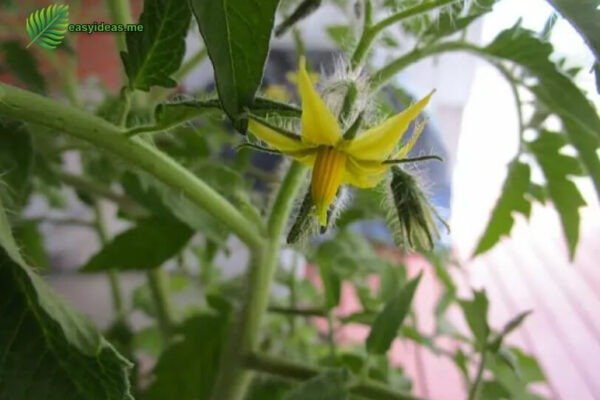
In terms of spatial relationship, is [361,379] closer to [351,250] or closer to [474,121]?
[351,250]

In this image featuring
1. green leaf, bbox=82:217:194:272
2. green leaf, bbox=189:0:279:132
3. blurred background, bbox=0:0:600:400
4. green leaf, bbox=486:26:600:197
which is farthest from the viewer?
blurred background, bbox=0:0:600:400

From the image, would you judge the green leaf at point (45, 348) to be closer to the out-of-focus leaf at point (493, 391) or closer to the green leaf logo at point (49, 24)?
the green leaf logo at point (49, 24)

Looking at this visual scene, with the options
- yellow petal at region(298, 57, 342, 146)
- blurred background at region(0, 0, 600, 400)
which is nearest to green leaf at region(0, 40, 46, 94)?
blurred background at region(0, 0, 600, 400)

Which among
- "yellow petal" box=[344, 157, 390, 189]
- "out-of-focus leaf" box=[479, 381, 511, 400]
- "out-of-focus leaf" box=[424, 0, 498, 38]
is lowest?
"out-of-focus leaf" box=[479, 381, 511, 400]

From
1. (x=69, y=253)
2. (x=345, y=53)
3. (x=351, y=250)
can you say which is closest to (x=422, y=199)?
(x=345, y=53)

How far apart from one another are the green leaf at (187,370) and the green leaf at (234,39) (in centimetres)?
27

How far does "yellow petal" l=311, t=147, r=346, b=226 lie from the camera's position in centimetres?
22

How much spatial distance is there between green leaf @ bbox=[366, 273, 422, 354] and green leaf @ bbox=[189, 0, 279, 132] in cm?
18

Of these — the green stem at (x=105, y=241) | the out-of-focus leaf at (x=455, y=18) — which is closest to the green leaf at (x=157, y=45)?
the out-of-focus leaf at (x=455, y=18)

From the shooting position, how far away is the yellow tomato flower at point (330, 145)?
0.22 meters

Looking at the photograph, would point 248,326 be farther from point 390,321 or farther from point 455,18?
point 455,18

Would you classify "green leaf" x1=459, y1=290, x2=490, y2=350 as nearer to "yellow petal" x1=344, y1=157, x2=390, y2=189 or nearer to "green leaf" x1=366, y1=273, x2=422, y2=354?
"green leaf" x1=366, y1=273, x2=422, y2=354

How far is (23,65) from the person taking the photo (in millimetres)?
425

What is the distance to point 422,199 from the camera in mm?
278
